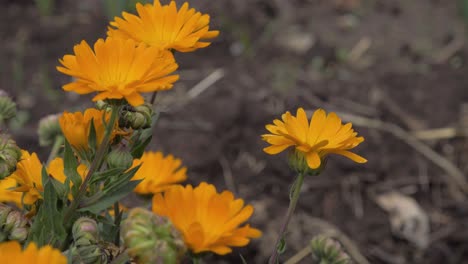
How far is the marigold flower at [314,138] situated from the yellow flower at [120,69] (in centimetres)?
24

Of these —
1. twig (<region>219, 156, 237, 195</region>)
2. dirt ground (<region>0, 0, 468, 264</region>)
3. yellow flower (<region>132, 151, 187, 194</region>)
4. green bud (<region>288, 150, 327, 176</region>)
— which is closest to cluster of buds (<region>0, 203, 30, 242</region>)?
yellow flower (<region>132, 151, 187, 194</region>)

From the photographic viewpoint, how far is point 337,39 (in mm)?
4199

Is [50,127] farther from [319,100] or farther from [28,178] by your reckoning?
[319,100]

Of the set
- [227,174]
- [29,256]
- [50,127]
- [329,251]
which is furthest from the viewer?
[227,174]

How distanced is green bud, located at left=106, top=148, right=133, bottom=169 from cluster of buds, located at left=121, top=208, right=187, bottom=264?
24 centimetres

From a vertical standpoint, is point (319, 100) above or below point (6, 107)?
below

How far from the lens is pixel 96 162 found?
1.31m

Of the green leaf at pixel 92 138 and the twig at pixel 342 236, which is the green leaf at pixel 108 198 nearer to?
the green leaf at pixel 92 138

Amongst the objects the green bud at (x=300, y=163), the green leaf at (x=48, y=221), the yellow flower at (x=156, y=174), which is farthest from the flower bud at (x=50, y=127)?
the green bud at (x=300, y=163)

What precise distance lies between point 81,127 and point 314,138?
445mm

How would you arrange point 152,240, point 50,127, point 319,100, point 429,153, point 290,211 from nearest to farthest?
point 152,240
point 290,211
point 50,127
point 429,153
point 319,100


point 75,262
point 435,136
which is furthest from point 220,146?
point 75,262

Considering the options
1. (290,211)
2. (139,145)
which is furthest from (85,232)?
(290,211)

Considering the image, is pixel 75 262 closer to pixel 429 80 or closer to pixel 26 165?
pixel 26 165
